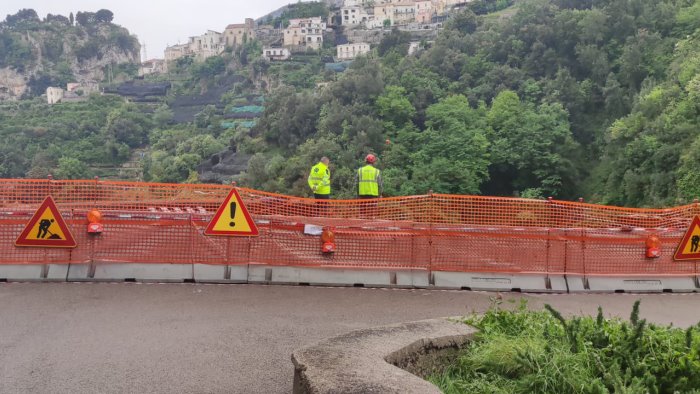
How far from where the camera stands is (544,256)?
395 inches

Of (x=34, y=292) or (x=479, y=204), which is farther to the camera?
(x=479, y=204)

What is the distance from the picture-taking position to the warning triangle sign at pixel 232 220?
9.34 metres

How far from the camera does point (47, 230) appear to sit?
29.9ft

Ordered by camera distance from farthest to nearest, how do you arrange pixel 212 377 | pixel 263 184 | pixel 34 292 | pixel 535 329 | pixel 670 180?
1. pixel 263 184
2. pixel 670 180
3. pixel 34 292
4. pixel 212 377
5. pixel 535 329

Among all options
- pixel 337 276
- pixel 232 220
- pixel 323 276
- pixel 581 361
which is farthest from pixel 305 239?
pixel 581 361

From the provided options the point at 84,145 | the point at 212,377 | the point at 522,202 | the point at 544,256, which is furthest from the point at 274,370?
the point at 84,145

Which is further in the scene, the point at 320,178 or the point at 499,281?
the point at 320,178

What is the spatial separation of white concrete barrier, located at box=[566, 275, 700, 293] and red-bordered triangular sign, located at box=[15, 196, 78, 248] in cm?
796

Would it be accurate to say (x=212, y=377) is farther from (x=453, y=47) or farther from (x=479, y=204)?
(x=453, y=47)

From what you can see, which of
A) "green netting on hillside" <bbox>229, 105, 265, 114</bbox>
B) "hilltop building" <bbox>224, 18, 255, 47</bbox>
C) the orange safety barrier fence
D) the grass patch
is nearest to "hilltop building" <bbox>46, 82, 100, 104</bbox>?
"hilltop building" <bbox>224, 18, 255, 47</bbox>

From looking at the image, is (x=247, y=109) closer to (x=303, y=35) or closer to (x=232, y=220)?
(x=303, y=35)

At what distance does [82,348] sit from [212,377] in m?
1.71

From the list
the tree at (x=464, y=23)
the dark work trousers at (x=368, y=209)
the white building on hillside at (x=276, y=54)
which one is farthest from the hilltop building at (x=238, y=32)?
the dark work trousers at (x=368, y=209)

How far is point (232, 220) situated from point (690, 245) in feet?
25.6
